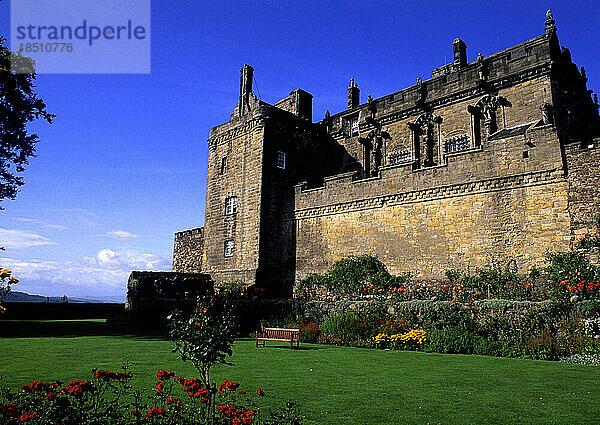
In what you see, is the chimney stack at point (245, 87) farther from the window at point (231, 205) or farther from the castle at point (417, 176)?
the window at point (231, 205)

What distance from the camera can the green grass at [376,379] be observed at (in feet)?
22.3

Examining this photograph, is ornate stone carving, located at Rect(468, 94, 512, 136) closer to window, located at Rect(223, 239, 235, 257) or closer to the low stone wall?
window, located at Rect(223, 239, 235, 257)

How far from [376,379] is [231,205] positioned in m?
20.6

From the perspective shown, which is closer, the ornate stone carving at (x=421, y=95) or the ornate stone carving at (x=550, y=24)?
the ornate stone carving at (x=550, y=24)

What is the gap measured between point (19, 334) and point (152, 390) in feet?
42.7

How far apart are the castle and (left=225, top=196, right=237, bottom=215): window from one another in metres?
0.11

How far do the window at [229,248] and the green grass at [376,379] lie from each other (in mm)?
13729

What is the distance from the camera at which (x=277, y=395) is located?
306 inches

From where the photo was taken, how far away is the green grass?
22.3ft

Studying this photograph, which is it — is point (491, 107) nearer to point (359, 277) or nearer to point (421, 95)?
point (421, 95)

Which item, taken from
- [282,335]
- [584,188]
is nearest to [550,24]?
[584,188]

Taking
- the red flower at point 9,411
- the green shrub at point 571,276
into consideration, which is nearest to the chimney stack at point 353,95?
the green shrub at point 571,276

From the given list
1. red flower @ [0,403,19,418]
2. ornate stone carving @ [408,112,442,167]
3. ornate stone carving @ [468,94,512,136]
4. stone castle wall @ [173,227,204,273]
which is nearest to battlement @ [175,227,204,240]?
stone castle wall @ [173,227,204,273]

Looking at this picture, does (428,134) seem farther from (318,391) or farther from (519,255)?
(318,391)
